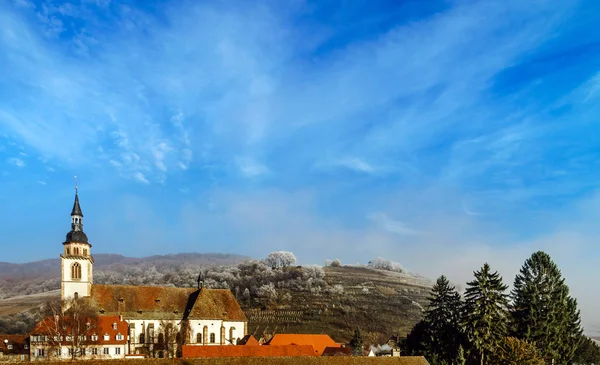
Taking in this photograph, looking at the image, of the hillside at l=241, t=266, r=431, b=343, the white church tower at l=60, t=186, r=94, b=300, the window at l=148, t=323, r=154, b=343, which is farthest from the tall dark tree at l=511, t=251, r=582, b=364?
the white church tower at l=60, t=186, r=94, b=300

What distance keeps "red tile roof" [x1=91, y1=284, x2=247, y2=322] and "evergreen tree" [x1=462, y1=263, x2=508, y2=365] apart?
38.9 metres

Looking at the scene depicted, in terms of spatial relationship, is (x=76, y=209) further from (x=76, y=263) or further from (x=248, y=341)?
(x=248, y=341)

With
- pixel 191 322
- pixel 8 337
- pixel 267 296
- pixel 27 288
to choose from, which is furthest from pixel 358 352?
pixel 27 288

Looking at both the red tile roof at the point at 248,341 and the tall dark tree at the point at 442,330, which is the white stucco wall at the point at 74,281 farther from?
the tall dark tree at the point at 442,330

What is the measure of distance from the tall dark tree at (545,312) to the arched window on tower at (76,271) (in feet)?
192

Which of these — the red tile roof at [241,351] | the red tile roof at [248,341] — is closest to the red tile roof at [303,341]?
the red tile roof at [248,341]

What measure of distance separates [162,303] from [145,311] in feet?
9.08

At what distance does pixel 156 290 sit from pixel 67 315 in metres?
13.9

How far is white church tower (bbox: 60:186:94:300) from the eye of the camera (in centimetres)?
7706

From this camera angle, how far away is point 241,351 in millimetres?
61312

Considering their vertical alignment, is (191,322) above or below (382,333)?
above

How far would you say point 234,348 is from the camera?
203ft

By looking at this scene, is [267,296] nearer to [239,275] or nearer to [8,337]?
[239,275]

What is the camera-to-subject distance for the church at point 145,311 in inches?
2896
